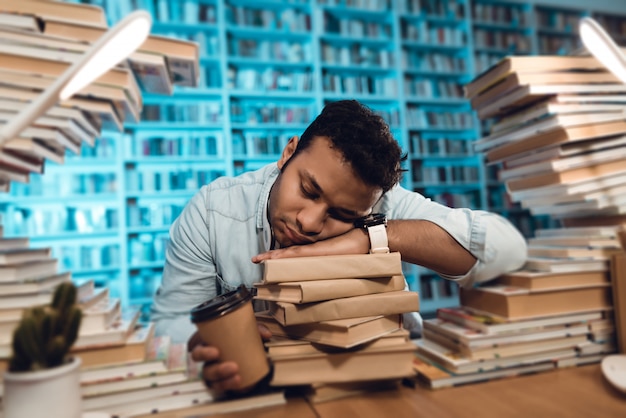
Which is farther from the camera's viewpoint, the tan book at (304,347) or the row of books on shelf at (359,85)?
the row of books on shelf at (359,85)

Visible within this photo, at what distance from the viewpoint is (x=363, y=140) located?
80cm

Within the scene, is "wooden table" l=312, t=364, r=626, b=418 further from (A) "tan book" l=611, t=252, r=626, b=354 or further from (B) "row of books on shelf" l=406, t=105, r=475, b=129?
(B) "row of books on shelf" l=406, t=105, r=475, b=129

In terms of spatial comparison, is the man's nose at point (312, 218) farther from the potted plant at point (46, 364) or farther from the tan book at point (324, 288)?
the potted plant at point (46, 364)

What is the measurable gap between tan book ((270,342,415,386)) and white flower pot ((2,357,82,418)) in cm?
30

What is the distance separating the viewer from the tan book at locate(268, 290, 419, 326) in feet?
2.19

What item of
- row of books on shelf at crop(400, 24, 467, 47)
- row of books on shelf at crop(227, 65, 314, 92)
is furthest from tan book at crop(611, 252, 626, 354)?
row of books on shelf at crop(400, 24, 467, 47)

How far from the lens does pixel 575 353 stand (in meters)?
0.88

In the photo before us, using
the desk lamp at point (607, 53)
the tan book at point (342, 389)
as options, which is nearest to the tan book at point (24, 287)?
the tan book at point (342, 389)

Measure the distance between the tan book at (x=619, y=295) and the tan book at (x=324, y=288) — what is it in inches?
21.7

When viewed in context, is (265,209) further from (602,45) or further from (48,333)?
(602,45)

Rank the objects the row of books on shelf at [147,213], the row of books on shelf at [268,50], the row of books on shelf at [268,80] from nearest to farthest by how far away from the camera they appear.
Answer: the row of books on shelf at [147,213] → the row of books on shelf at [268,80] → the row of books on shelf at [268,50]

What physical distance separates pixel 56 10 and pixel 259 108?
2500mm

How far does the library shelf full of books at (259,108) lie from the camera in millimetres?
2955

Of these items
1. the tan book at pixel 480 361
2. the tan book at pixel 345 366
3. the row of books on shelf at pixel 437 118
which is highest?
the row of books on shelf at pixel 437 118
